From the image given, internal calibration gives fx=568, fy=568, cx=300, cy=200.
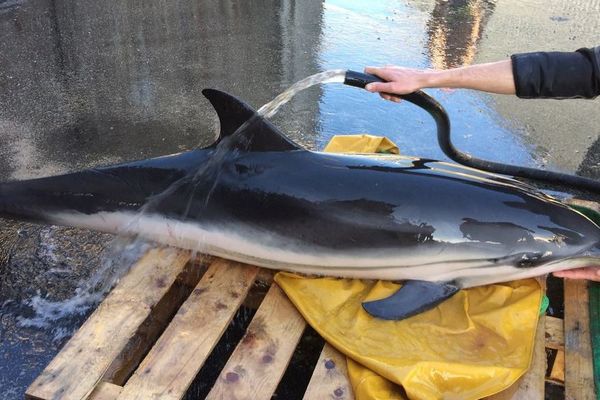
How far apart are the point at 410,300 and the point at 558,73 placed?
64.4 inches

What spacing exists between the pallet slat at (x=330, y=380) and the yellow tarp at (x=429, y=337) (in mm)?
43

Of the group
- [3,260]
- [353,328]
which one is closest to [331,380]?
[353,328]

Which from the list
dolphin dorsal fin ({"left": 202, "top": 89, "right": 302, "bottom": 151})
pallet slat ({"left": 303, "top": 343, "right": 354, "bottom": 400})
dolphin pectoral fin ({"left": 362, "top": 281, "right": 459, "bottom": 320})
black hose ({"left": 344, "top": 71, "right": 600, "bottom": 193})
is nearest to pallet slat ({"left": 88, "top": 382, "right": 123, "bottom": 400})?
pallet slat ({"left": 303, "top": 343, "right": 354, "bottom": 400})

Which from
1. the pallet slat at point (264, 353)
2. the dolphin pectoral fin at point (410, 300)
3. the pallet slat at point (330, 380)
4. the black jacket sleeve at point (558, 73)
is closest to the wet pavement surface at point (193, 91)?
the pallet slat at point (264, 353)

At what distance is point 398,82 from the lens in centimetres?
318

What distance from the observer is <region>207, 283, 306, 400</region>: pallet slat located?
2.33 meters

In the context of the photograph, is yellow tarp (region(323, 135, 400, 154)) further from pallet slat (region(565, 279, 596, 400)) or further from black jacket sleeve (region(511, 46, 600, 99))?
pallet slat (region(565, 279, 596, 400))

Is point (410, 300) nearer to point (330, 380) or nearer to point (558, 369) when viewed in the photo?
point (330, 380)

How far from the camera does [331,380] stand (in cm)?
240

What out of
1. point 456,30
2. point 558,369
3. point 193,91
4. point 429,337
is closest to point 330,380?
point 429,337

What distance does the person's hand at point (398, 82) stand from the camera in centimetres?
316

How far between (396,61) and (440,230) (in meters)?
4.22

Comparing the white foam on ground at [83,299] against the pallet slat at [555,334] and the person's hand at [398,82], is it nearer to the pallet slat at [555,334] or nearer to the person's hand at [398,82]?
the person's hand at [398,82]

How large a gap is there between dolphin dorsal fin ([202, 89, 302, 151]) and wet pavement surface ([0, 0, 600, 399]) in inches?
44.4
